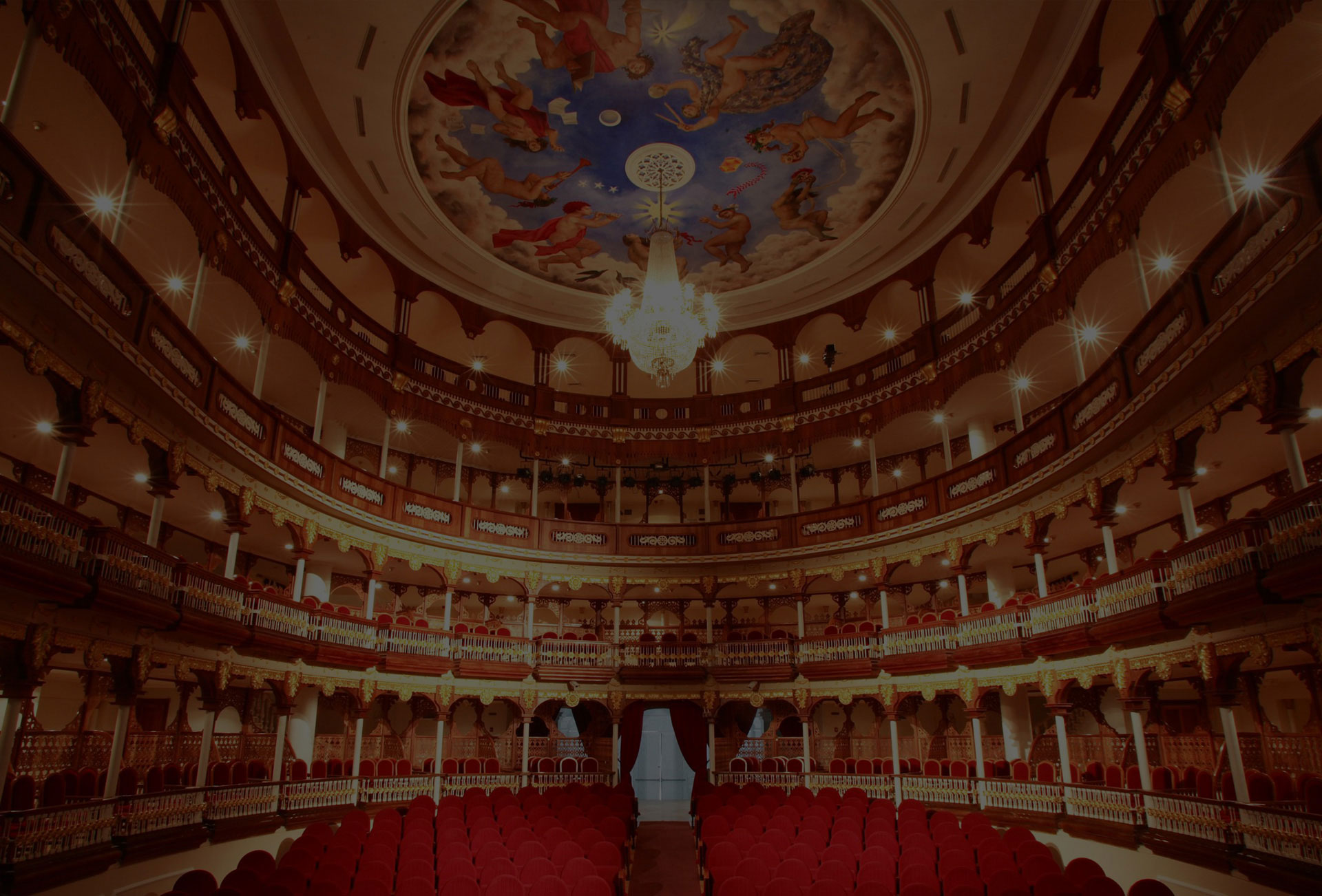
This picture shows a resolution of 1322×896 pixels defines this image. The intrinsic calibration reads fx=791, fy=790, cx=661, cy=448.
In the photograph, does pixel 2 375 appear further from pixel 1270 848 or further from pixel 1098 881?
pixel 1270 848

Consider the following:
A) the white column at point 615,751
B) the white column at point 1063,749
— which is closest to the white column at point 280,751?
the white column at point 615,751

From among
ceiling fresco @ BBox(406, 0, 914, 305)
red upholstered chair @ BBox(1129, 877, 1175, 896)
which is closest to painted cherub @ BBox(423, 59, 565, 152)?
ceiling fresco @ BBox(406, 0, 914, 305)

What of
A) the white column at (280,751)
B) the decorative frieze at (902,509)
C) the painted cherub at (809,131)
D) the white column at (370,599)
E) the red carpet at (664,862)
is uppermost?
the painted cherub at (809,131)

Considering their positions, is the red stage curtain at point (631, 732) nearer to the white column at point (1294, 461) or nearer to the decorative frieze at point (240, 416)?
the decorative frieze at point (240, 416)

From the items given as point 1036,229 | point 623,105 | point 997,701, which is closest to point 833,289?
point 1036,229

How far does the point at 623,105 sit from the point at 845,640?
15781 mm

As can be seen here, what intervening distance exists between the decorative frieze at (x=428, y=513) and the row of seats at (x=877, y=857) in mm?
12128

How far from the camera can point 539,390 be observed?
27.5 m

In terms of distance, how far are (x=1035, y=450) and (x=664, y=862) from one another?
12.2m

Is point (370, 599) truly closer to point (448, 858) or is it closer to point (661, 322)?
point (661, 322)

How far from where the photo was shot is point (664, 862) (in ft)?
54.2

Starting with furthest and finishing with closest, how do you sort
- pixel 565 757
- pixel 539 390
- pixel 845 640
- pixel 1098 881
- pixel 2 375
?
pixel 539 390, pixel 565 757, pixel 845 640, pixel 2 375, pixel 1098 881

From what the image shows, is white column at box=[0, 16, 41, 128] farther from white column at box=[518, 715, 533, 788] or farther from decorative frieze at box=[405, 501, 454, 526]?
white column at box=[518, 715, 533, 788]

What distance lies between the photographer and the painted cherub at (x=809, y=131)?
1938cm
